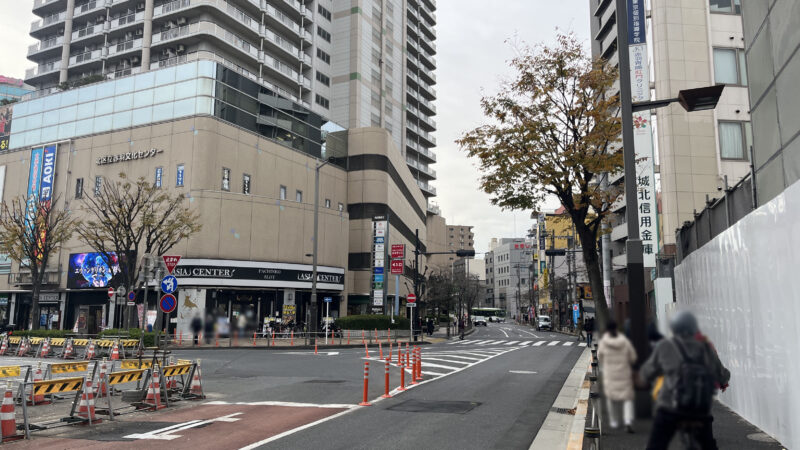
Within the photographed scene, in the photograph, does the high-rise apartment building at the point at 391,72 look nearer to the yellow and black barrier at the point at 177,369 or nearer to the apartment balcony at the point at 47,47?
the apartment balcony at the point at 47,47

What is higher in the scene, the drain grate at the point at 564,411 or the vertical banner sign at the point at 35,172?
the vertical banner sign at the point at 35,172

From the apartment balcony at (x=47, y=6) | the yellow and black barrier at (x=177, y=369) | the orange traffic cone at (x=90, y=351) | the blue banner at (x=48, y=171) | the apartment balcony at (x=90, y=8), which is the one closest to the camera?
the yellow and black barrier at (x=177, y=369)

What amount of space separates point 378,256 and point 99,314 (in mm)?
25271

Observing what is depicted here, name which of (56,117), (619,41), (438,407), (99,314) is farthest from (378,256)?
(619,41)

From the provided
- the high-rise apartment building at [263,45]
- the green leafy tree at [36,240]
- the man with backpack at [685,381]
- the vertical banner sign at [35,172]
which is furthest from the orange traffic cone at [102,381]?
the high-rise apartment building at [263,45]

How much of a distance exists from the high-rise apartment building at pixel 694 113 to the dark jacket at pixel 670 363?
40.9 meters

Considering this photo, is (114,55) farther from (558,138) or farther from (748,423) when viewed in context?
(748,423)

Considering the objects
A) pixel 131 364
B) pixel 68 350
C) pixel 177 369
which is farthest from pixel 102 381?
pixel 68 350

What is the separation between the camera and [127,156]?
44.2 m

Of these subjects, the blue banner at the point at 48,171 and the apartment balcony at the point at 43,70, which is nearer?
the blue banner at the point at 48,171

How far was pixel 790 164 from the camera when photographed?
9.61m

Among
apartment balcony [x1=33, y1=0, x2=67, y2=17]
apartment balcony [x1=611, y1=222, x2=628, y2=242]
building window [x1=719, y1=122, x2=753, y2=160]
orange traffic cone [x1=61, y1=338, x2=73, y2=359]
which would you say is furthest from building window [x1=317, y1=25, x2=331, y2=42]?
orange traffic cone [x1=61, y1=338, x2=73, y2=359]

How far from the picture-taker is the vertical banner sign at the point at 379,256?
54600mm

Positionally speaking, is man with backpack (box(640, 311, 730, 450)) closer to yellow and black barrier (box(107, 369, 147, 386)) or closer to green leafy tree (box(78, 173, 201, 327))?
yellow and black barrier (box(107, 369, 147, 386))
